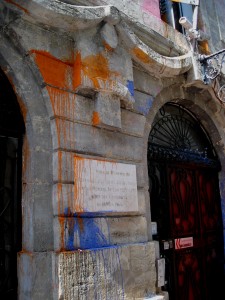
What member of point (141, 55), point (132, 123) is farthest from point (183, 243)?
point (141, 55)

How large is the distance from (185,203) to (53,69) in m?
3.24

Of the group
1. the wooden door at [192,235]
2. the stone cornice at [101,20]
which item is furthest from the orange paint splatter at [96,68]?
the wooden door at [192,235]

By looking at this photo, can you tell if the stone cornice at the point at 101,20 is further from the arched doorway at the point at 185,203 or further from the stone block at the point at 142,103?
the arched doorway at the point at 185,203

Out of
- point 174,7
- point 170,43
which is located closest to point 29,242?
point 170,43

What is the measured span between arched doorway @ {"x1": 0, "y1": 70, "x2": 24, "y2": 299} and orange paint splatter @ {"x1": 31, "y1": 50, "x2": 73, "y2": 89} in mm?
398

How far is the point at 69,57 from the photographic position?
3812 mm

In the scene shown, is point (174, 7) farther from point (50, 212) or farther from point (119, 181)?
point (50, 212)

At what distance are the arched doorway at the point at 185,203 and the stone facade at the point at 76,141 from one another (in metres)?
0.92

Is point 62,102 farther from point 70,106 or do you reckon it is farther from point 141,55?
point 141,55

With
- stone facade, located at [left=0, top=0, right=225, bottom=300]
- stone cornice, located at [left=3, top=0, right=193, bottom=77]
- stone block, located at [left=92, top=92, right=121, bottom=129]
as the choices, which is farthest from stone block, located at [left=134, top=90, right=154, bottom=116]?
stone block, located at [left=92, top=92, right=121, bottom=129]

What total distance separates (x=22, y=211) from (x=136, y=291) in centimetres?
152

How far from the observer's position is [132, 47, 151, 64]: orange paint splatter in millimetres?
4316

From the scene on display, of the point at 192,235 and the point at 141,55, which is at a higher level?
the point at 141,55

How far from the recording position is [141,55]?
14.4 feet
